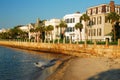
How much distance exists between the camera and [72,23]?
89.1 metres

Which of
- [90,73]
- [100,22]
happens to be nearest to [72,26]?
[100,22]

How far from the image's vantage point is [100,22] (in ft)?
237

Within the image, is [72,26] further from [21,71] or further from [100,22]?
[21,71]

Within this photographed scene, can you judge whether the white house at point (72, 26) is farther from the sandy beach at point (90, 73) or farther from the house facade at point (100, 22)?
the sandy beach at point (90, 73)

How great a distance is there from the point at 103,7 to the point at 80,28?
9424mm

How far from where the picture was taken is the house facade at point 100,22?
70375 mm

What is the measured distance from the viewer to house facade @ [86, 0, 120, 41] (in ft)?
231

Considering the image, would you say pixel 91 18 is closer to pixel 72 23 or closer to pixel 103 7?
pixel 103 7

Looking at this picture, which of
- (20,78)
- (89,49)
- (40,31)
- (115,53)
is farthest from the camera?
(40,31)

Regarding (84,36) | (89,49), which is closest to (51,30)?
(84,36)

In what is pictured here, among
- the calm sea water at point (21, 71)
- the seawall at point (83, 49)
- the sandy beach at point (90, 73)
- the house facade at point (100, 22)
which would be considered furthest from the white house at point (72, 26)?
the sandy beach at point (90, 73)

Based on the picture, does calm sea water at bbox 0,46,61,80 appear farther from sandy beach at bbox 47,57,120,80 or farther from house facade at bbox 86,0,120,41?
house facade at bbox 86,0,120,41

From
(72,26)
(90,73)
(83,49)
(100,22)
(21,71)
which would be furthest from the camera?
(72,26)

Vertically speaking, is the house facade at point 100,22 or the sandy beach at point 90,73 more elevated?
the house facade at point 100,22
